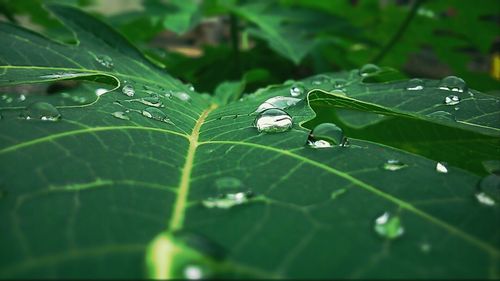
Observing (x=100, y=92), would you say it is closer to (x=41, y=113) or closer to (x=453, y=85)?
(x=41, y=113)

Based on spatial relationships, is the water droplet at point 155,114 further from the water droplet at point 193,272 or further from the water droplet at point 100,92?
the water droplet at point 193,272

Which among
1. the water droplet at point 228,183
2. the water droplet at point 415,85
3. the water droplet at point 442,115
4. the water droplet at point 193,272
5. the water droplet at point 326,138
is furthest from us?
the water droplet at point 415,85

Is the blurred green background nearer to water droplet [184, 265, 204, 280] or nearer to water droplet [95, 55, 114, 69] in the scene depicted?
water droplet [95, 55, 114, 69]

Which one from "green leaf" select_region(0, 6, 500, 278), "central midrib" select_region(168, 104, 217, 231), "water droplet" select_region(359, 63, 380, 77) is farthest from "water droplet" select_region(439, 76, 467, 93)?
"central midrib" select_region(168, 104, 217, 231)

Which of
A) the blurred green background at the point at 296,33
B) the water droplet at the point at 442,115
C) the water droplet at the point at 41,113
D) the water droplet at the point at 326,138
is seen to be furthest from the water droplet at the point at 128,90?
the blurred green background at the point at 296,33

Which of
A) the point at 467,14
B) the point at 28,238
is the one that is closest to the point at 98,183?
the point at 28,238

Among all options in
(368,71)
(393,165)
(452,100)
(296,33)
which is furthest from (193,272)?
(296,33)

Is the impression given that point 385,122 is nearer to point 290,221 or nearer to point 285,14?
point 290,221
